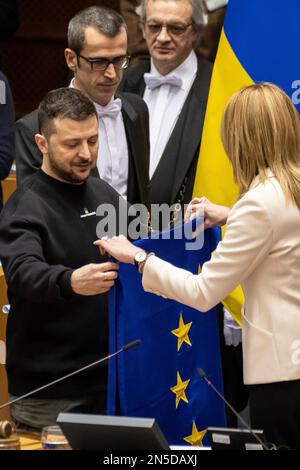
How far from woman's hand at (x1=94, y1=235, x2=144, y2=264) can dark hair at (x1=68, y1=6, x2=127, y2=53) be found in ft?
4.12

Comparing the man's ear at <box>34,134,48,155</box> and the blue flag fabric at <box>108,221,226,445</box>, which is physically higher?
the man's ear at <box>34,134,48,155</box>

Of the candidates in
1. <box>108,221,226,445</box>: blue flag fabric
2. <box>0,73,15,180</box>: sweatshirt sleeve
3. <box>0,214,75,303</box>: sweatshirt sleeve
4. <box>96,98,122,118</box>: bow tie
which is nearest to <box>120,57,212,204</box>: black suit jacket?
<box>96,98,122,118</box>: bow tie

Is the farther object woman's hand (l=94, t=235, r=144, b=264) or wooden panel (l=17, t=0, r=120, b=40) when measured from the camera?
wooden panel (l=17, t=0, r=120, b=40)

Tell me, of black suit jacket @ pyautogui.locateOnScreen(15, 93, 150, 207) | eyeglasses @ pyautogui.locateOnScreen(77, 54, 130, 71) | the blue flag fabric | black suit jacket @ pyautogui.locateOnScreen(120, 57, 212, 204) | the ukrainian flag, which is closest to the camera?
the blue flag fabric

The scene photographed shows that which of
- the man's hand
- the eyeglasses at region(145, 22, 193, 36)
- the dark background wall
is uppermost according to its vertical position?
the dark background wall

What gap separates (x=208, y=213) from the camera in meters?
3.92

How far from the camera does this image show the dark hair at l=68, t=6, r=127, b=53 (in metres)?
4.56

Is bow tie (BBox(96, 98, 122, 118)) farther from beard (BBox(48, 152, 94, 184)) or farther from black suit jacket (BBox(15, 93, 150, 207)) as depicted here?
beard (BBox(48, 152, 94, 184))

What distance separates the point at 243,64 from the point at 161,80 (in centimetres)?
44

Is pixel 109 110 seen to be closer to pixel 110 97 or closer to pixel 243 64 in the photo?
pixel 110 97

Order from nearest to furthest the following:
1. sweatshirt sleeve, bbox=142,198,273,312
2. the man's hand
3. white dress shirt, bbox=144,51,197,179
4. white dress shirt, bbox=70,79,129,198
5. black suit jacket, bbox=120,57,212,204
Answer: sweatshirt sleeve, bbox=142,198,273,312 → the man's hand → white dress shirt, bbox=70,79,129,198 → black suit jacket, bbox=120,57,212,204 → white dress shirt, bbox=144,51,197,179

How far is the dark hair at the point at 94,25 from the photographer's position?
456cm

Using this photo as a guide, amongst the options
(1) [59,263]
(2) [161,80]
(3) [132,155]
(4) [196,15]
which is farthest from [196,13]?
(1) [59,263]

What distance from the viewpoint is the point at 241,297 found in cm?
470
